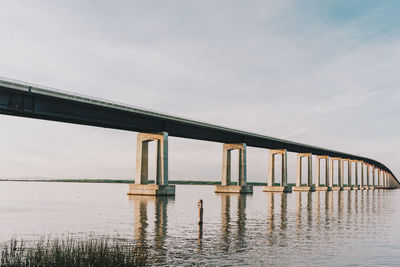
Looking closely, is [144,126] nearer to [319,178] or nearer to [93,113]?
[93,113]

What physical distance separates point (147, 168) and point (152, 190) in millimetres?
6113

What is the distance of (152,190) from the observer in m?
87.8

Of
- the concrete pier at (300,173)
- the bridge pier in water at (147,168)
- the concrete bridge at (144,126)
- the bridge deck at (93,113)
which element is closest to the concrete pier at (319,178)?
the concrete pier at (300,173)

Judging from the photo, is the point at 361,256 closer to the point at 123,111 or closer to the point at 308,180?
the point at 123,111

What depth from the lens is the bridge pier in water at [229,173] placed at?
11681 cm

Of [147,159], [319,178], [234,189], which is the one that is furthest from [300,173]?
[147,159]

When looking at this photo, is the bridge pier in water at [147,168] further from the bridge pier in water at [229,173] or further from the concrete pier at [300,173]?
the concrete pier at [300,173]

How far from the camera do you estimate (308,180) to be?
16800cm

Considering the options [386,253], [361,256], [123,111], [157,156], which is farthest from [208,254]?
[157,156]

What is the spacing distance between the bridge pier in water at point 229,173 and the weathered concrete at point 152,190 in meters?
28.9

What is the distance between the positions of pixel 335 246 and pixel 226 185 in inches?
3744

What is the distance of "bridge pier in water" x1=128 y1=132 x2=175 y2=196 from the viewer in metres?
88.6

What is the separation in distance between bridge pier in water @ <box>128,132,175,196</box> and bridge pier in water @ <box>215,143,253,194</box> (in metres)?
28.9

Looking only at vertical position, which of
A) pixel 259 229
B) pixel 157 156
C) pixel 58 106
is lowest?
pixel 259 229
